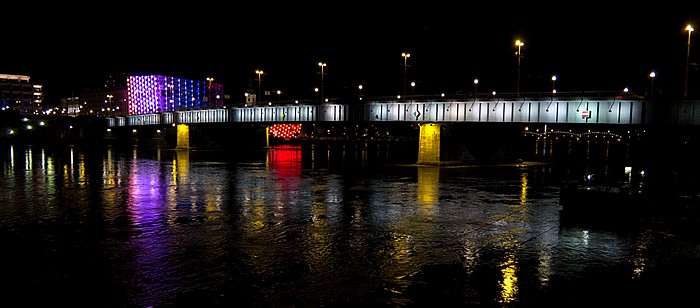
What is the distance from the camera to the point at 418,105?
6681cm

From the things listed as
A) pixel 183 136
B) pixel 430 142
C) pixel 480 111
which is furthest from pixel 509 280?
pixel 183 136

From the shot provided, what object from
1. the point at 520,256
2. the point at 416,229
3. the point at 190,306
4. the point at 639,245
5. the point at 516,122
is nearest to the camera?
the point at 190,306

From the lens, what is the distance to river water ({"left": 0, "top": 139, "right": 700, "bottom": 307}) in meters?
15.2

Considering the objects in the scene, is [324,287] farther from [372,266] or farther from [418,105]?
[418,105]

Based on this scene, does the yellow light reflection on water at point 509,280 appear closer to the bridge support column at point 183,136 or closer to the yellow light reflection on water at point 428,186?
the yellow light reflection on water at point 428,186

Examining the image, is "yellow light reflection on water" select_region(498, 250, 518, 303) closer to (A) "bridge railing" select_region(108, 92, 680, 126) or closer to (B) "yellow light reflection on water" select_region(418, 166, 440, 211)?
(B) "yellow light reflection on water" select_region(418, 166, 440, 211)

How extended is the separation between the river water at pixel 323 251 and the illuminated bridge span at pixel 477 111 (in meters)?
16.2

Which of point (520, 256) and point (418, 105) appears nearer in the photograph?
point (520, 256)

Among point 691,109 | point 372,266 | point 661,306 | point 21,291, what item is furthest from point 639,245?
point 691,109

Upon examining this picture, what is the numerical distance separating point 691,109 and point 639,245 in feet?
89.8

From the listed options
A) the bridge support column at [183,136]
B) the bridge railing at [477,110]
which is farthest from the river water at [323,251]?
the bridge support column at [183,136]

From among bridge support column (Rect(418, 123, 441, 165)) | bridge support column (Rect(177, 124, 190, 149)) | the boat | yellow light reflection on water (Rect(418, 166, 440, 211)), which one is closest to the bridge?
bridge support column (Rect(418, 123, 441, 165))

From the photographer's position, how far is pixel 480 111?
60.9 meters

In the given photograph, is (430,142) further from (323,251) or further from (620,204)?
(323,251)
